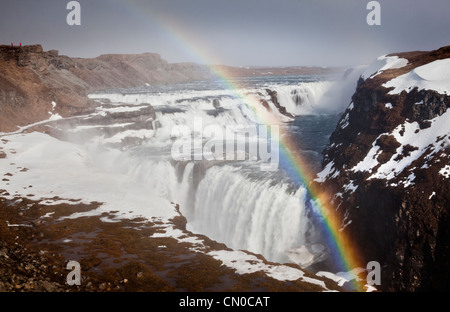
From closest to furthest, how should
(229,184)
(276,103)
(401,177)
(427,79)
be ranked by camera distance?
(401,177) → (427,79) → (229,184) → (276,103)

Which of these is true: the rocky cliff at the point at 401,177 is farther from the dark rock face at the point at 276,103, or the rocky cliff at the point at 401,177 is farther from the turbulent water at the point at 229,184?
the dark rock face at the point at 276,103

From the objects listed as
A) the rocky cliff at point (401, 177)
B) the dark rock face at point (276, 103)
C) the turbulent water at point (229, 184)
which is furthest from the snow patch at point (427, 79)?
the dark rock face at point (276, 103)

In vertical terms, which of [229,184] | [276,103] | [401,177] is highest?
[276,103]

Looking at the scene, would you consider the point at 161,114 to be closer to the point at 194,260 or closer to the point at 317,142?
the point at 317,142

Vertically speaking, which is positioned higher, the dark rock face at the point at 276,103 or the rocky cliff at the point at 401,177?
the dark rock face at the point at 276,103

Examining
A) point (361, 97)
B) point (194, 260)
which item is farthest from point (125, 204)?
point (361, 97)

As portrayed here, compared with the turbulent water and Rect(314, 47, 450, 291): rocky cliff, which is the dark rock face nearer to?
the turbulent water

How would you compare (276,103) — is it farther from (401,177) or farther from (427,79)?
(401,177)

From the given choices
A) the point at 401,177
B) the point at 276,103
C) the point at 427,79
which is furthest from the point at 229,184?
the point at 276,103

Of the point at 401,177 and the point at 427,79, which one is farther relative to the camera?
the point at 427,79
